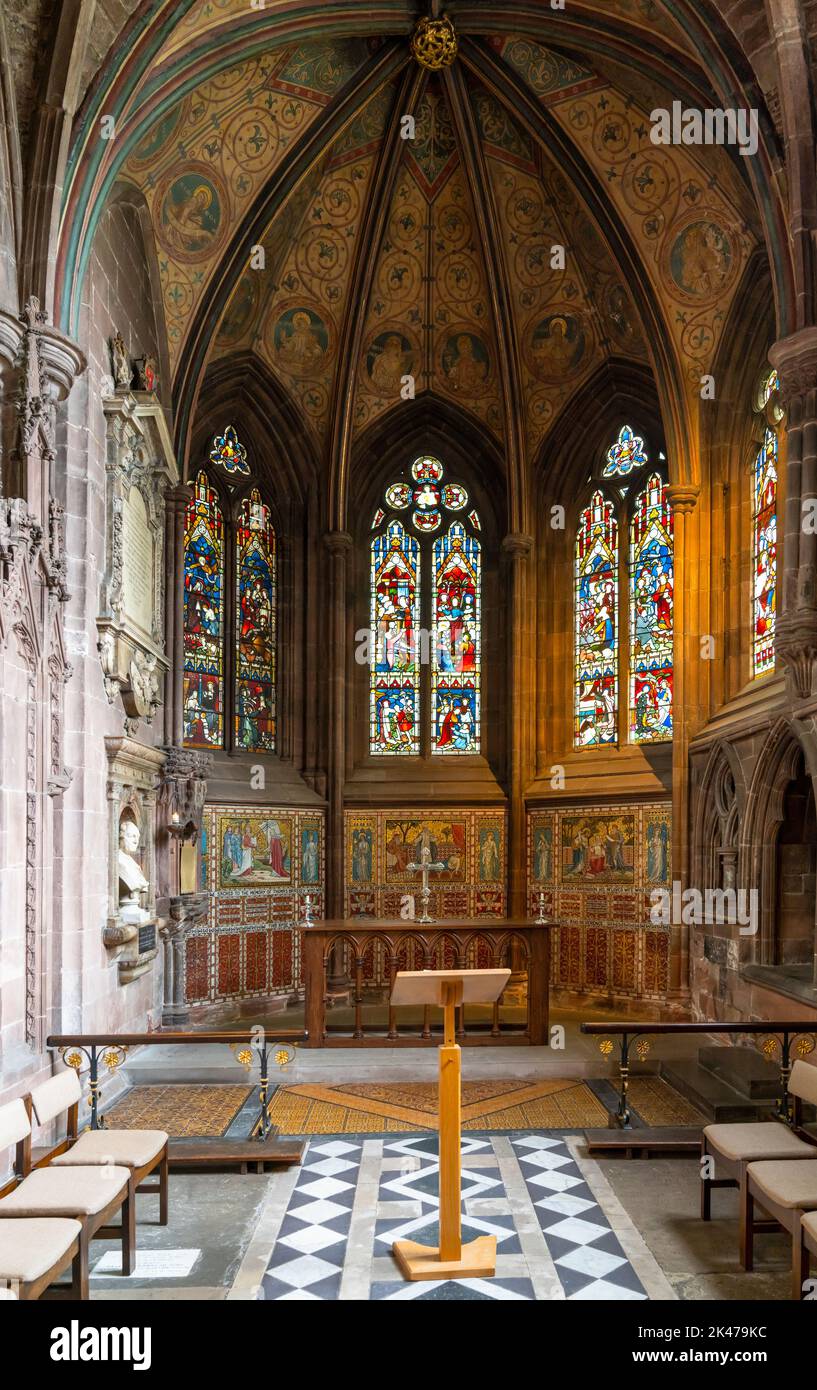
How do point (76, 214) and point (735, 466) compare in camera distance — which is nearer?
point (76, 214)

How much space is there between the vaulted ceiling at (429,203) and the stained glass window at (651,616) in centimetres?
173

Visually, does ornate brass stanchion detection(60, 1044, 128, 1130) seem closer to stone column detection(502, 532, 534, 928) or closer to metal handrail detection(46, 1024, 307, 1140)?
metal handrail detection(46, 1024, 307, 1140)

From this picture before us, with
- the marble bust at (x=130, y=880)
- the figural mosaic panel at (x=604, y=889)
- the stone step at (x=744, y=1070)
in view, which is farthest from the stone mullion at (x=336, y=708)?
the stone step at (x=744, y=1070)

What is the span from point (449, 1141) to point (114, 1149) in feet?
6.48

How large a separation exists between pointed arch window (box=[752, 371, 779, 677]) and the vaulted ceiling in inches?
47.6

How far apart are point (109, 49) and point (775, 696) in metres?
8.59

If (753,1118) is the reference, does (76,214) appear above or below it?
above

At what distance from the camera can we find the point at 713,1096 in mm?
9578

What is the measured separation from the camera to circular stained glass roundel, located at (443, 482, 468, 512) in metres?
17.5

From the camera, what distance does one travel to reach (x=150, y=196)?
12.7 meters

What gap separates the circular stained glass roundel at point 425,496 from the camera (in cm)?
1742

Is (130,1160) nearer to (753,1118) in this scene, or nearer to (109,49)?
(753,1118)

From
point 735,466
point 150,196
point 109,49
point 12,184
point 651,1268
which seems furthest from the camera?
point 735,466

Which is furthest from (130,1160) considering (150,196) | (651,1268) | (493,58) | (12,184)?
(493,58)
